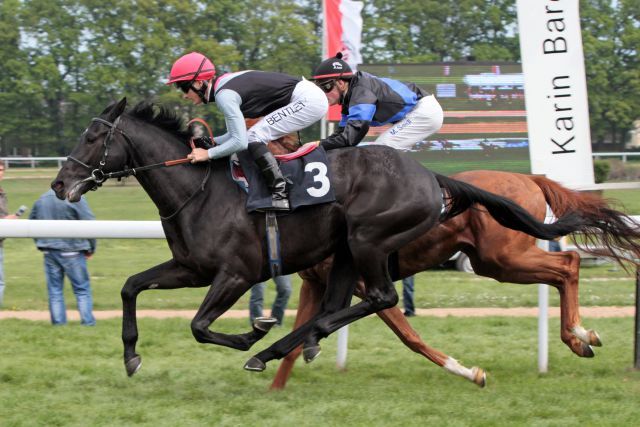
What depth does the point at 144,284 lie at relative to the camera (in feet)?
17.2

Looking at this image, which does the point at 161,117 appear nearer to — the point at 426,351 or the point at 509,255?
the point at 426,351

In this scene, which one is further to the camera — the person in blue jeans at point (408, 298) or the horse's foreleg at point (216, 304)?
the person in blue jeans at point (408, 298)

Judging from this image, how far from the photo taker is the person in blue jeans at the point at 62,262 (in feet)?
26.4

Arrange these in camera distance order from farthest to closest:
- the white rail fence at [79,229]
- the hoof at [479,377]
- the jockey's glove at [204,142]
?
the white rail fence at [79,229]
the hoof at [479,377]
the jockey's glove at [204,142]

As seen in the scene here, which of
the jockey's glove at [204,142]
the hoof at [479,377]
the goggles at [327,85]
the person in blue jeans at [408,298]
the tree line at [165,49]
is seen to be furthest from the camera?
the tree line at [165,49]

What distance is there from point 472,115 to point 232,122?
700 cm

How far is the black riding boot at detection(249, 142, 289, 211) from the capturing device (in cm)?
513

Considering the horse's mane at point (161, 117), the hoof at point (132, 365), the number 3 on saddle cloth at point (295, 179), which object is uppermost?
the horse's mane at point (161, 117)

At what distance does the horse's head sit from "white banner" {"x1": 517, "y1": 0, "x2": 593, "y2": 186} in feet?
8.47

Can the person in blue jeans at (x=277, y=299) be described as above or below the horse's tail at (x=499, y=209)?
below

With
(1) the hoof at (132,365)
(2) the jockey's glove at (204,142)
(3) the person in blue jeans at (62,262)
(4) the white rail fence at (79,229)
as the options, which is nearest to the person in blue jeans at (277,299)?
(4) the white rail fence at (79,229)

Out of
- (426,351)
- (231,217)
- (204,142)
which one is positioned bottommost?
(426,351)

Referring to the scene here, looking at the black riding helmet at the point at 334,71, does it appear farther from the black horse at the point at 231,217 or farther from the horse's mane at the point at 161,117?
the horse's mane at the point at 161,117

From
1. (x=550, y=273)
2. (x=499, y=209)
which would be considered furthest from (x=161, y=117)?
(x=550, y=273)
